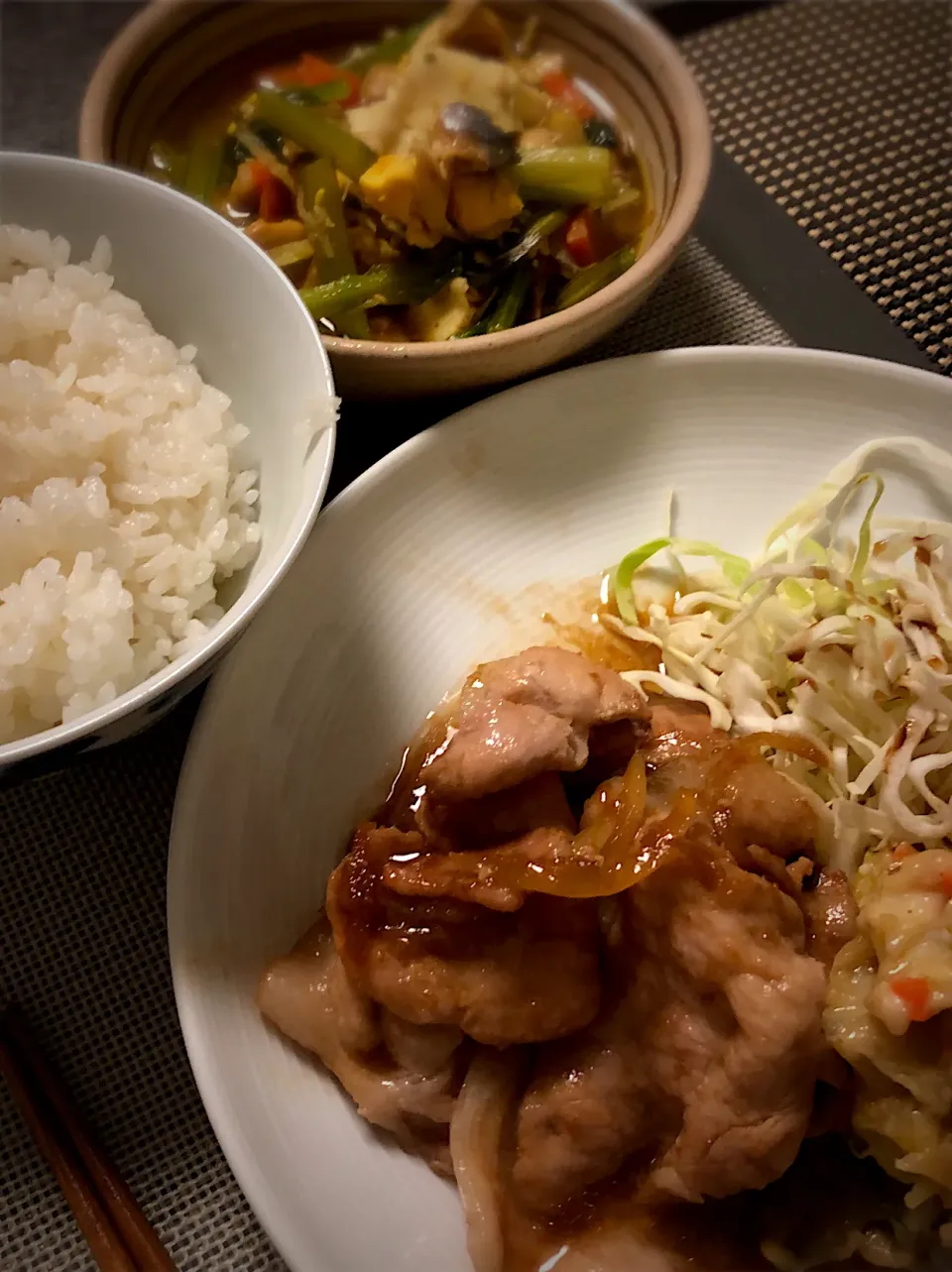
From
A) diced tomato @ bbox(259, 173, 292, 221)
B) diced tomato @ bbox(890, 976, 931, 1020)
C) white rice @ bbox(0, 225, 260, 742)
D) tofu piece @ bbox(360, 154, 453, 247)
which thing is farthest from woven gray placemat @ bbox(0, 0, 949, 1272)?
diced tomato @ bbox(890, 976, 931, 1020)

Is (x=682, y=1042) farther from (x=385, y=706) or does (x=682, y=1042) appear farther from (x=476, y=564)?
(x=476, y=564)

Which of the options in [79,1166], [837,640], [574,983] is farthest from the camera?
[837,640]

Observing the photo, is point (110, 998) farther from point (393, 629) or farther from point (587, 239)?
point (587, 239)

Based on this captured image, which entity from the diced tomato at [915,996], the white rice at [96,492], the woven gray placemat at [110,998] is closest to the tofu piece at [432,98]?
the white rice at [96,492]

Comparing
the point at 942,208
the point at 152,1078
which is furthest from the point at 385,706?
the point at 942,208

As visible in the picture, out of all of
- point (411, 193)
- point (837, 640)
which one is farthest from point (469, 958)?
point (411, 193)

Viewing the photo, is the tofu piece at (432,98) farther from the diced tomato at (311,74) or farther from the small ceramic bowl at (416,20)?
the small ceramic bowl at (416,20)
